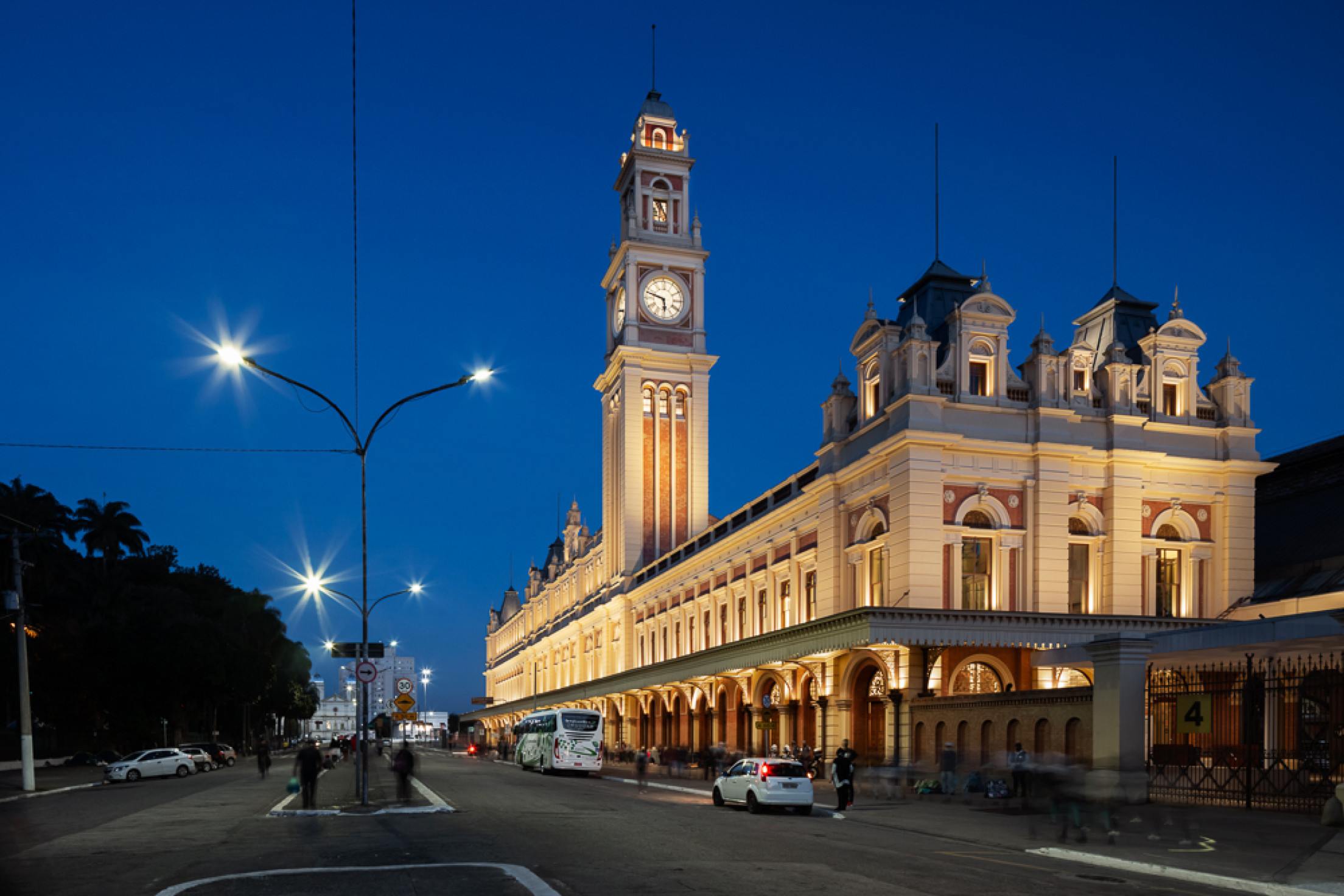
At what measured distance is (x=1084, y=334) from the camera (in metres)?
45.2

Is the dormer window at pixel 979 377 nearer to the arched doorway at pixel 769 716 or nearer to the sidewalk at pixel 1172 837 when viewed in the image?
the arched doorway at pixel 769 716

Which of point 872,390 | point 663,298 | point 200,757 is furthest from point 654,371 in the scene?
point 872,390

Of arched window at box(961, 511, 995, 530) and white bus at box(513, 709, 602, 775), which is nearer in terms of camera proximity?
arched window at box(961, 511, 995, 530)

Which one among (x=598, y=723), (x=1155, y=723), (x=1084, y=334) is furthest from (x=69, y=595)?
Answer: (x=1155, y=723)

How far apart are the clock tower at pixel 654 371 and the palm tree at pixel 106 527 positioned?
1274 inches

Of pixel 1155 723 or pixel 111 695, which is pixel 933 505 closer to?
pixel 1155 723

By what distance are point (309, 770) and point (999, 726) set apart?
17.4 m

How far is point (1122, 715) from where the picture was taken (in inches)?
966

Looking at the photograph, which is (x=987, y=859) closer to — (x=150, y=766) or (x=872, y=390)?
(x=872, y=390)

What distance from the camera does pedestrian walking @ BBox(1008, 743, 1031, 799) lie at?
28266 millimetres

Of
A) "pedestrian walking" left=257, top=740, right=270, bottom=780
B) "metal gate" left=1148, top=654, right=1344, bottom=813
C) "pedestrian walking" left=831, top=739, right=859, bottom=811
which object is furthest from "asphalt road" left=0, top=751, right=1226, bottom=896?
"pedestrian walking" left=257, top=740, right=270, bottom=780

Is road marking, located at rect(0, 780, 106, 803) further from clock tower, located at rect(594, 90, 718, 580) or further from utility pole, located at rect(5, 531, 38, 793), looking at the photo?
clock tower, located at rect(594, 90, 718, 580)

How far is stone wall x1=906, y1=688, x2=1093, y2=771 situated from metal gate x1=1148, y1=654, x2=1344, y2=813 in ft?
6.47

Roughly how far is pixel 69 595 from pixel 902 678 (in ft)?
160
